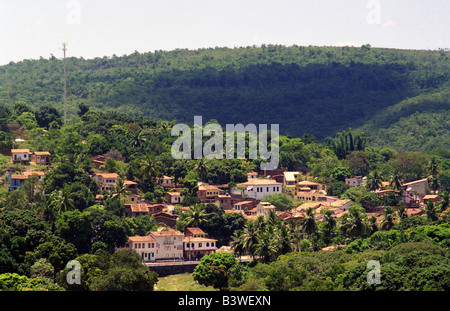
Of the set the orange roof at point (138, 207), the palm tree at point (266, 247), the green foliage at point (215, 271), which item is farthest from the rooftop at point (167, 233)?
the palm tree at point (266, 247)

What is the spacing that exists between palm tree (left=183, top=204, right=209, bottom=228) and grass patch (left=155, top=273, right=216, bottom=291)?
8.73 metres

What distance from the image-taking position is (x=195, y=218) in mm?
81438

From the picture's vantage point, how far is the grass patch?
2682 inches

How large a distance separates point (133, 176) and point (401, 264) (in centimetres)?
4102

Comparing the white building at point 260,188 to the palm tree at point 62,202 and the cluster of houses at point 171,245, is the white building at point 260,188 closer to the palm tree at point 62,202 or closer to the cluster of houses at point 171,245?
the cluster of houses at point 171,245

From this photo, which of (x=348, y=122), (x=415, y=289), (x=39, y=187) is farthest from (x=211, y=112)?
(x=415, y=289)

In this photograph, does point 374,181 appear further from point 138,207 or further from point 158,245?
point 158,245

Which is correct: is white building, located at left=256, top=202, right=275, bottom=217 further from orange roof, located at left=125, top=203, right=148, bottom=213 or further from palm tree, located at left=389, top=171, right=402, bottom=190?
palm tree, located at left=389, top=171, right=402, bottom=190

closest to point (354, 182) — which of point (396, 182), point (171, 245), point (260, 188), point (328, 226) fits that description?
point (396, 182)

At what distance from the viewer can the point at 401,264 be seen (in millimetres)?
58781

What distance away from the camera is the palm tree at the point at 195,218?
8112cm
